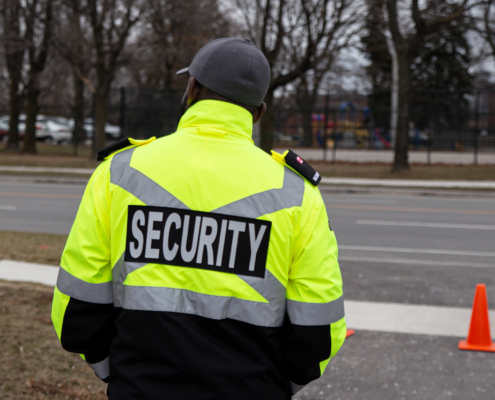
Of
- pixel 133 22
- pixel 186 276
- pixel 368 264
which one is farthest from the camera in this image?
→ pixel 133 22

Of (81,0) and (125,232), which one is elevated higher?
(81,0)

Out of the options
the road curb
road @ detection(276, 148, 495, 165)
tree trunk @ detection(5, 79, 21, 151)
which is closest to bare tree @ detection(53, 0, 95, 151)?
tree trunk @ detection(5, 79, 21, 151)

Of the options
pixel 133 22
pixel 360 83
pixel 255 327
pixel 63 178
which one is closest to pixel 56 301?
pixel 255 327

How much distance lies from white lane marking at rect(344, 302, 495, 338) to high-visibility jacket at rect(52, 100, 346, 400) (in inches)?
137

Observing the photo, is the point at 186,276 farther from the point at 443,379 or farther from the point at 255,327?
the point at 443,379

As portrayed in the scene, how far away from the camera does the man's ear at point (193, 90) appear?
2000 mm

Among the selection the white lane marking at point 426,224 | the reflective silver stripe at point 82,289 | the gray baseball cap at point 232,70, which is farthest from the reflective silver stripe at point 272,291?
the white lane marking at point 426,224

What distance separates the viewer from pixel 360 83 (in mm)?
38531

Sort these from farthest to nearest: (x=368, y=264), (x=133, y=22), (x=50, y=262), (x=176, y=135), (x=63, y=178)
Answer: (x=133, y=22) → (x=63, y=178) → (x=368, y=264) → (x=50, y=262) → (x=176, y=135)

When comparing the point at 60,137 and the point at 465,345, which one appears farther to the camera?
the point at 60,137

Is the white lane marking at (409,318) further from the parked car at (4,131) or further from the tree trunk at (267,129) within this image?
the parked car at (4,131)

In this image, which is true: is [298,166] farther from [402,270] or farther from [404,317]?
[402,270]

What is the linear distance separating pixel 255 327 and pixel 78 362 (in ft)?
8.87

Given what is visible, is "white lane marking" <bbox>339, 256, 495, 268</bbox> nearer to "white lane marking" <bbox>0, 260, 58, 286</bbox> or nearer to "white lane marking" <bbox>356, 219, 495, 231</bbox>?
"white lane marking" <bbox>356, 219, 495, 231</bbox>
